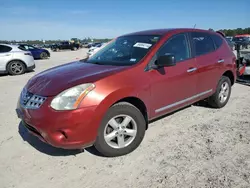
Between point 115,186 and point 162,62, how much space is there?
1.76 metres

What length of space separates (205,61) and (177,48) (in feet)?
2.46

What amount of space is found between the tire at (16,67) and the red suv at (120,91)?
759cm

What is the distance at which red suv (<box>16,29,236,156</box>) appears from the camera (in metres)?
2.58

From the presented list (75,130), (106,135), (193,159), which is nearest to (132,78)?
(106,135)

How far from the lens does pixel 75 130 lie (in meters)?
2.57

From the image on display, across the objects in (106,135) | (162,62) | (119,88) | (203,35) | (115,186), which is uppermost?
(203,35)

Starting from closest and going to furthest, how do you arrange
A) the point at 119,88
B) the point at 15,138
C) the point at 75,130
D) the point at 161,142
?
the point at 75,130 < the point at 119,88 < the point at 161,142 < the point at 15,138

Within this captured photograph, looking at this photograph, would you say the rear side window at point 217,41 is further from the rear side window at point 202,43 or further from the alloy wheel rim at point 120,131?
the alloy wheel rim at point 120,131

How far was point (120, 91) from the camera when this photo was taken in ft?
9.15

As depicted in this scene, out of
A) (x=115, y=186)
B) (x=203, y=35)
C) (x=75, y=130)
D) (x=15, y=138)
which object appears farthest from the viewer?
(x=203, y=35)

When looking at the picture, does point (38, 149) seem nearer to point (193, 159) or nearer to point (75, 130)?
point (75, 130)

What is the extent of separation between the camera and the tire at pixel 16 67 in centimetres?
1009

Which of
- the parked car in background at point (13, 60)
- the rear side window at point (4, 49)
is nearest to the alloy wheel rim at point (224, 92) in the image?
the parked car in background at point (13, 60)

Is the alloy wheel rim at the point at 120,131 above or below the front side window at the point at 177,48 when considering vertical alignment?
below
